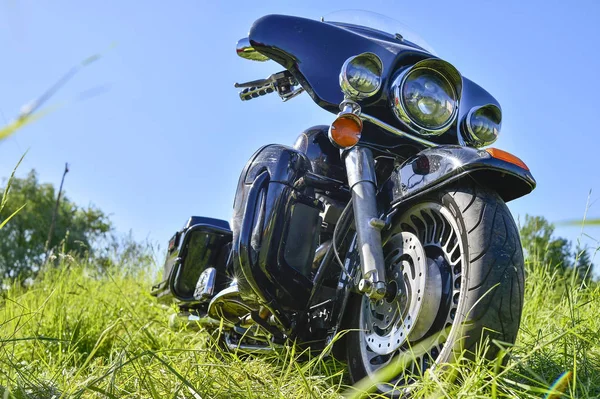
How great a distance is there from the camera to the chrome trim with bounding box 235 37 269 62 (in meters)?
2.52

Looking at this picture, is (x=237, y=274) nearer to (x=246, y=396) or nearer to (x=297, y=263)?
(x=297, y=263)

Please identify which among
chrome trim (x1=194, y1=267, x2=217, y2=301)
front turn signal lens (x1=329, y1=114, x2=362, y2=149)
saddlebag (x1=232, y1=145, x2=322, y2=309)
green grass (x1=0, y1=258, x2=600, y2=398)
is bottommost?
green grass (x1=0, y1=258, x2=600, y2=398)

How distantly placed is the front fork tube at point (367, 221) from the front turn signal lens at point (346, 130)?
0.20ft

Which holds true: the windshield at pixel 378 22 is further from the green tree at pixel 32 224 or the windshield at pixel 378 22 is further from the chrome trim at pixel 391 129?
the green tree at pixel 32 224

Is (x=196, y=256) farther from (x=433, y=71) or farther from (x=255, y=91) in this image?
(x=433, y=71)

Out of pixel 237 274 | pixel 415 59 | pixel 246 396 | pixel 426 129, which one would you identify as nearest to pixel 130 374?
pixel 246 396

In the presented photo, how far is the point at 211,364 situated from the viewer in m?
1.52

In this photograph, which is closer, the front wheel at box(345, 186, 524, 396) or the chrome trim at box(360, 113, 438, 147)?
the front wheel at box(345, 186, 524, 396)

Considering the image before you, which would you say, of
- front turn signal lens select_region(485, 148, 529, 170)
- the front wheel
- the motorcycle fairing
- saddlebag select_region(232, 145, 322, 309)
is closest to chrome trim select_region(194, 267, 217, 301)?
saddlebag select_region(232, 145, 322, 309)

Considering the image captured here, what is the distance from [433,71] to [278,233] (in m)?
0.81

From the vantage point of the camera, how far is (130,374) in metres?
1.83

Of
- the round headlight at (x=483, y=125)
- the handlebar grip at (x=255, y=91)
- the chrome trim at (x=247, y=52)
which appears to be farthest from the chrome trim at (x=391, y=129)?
the handlebar grip at (x=255, y=91)

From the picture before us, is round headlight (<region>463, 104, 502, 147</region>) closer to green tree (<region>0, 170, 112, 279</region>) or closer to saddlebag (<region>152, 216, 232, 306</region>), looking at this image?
saddlebag (<region>152, 216, 232, 306</region>)

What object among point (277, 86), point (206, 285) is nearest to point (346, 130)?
point (277, 86)
